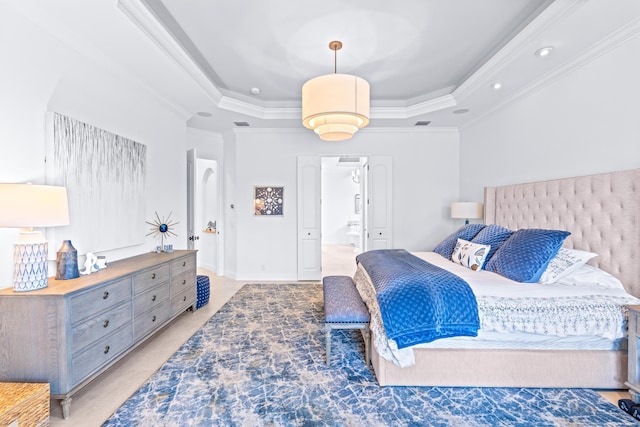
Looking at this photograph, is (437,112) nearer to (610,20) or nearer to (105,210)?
(610,20)

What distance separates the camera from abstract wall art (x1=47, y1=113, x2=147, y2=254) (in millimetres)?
2328

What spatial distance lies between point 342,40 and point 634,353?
3.34 m

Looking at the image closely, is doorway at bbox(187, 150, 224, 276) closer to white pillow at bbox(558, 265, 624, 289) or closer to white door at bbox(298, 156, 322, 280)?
white door at bbox(298, 156, 322, 280)

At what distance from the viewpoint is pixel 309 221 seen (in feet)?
17.5

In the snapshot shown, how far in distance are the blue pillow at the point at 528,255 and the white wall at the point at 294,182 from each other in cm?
251

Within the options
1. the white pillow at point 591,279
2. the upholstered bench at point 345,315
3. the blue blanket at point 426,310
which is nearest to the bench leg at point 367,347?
the upholstered bench at point 345,315

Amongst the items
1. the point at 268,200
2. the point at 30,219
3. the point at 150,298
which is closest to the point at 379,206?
the point at 268,200

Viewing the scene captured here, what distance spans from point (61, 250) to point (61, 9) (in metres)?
1.69

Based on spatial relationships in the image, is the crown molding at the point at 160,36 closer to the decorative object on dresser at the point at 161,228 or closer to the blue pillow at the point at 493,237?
the decorative object on dresser at the point at 161,228

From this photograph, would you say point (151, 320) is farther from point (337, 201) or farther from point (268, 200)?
point (337, 201)

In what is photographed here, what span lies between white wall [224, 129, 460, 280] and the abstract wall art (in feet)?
6.93

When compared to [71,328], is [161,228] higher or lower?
higher

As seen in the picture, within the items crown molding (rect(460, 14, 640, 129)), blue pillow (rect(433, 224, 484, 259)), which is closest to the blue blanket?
blue pillow (rect(433, 224, 484, 259))

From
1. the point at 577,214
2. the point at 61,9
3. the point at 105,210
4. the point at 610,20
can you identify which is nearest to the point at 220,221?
the point at 105,210
